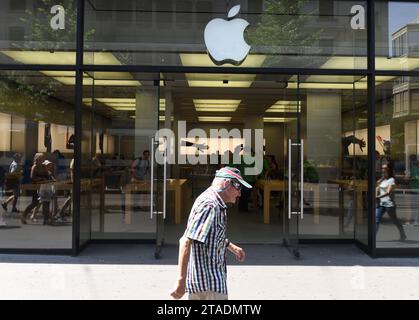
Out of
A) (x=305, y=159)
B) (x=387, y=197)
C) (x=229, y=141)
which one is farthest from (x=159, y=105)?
(x=229, y=141)

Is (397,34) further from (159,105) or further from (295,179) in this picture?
(159,105)

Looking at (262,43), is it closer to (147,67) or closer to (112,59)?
(147,67)

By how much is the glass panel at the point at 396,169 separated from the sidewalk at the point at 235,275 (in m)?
0.52

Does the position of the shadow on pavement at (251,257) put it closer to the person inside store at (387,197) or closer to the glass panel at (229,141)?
the person inside store at (387,197)

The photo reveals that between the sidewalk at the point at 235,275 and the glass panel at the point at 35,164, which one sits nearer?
the sidewalk at the point at 235,275

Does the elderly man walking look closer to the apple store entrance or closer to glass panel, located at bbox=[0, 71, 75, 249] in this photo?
the apple store entrance

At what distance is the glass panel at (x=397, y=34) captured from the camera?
7880 mm

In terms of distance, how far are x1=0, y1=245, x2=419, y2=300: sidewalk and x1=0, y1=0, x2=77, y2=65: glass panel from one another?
3.27 meters

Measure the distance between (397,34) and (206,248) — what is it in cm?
642

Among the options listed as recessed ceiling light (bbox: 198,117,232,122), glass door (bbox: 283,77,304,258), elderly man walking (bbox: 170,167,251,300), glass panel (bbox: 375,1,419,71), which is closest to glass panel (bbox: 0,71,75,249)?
glass door (bbox: 283,77,304,258)

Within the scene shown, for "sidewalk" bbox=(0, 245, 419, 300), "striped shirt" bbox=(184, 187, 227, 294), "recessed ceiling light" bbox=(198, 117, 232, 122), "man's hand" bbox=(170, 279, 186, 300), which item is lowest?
"sidewalk" bbox=(0, 245, 419, 300)

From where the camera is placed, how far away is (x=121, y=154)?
8.95 m

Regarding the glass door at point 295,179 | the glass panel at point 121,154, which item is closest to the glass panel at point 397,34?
the glass door at point 295,179

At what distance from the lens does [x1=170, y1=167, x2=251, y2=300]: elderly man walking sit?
311cm
